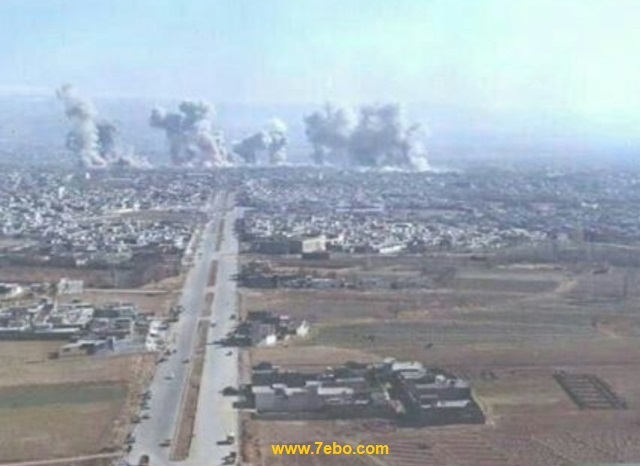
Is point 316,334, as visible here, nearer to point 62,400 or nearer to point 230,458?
point 62,400

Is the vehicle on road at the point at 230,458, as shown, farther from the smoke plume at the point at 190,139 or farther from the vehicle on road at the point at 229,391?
the smoke plume at the point at 190,139

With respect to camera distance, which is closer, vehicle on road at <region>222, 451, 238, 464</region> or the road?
vehicle on road at <region>222, 451, 238, 464</region>

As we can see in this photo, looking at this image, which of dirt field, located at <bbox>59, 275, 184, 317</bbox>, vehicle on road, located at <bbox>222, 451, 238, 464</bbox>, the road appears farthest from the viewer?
dirt field, located at <bbox>59, 275, 184, 317</bbox>

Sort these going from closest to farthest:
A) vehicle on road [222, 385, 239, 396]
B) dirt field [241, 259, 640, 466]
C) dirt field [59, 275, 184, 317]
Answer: dirt field [241, 259, 640, 466]
vehicle on road [222, 385, 239, 396]
dirt field [59, 275, 184, 317]

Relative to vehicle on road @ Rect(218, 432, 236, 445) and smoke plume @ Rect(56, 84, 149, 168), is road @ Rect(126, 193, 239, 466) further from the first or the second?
smoke plume @ Rect(56, 84, 149, 168)

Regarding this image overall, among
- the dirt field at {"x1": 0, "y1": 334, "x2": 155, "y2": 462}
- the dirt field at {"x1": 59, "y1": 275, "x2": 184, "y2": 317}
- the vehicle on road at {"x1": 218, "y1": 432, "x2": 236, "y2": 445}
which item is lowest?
the vehicle on road at {"x1": 218, "y1": 432, "x2": 236, "y2": 445}

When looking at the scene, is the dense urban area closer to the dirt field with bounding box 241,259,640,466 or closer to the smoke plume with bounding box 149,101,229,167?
the dirt field with bounding box 241,259,640,466

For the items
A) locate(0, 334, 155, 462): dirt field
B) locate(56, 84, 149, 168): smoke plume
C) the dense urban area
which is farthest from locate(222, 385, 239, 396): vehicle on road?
locate(56, 84, 149, 168): smoke plume

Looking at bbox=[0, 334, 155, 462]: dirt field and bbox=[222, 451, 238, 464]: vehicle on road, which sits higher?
bbox=[0, 334, 155, 462]: dirt field
